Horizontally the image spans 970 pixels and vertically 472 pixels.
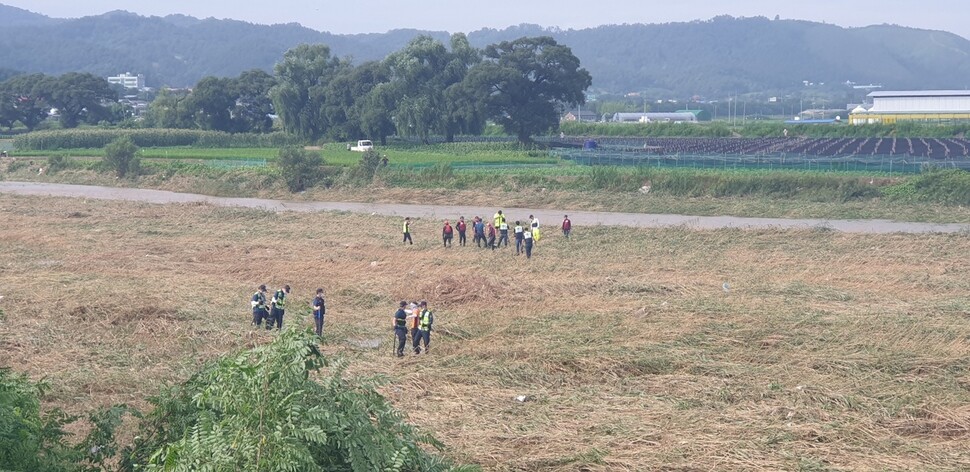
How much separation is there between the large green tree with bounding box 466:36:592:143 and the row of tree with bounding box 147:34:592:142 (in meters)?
0.07

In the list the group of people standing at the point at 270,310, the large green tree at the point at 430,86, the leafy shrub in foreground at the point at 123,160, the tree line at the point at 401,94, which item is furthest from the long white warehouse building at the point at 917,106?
the group of people standing at the point at 270,310

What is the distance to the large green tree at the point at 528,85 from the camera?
71.1 m

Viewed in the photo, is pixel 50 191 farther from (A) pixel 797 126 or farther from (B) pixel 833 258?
(A) pixel 797 126

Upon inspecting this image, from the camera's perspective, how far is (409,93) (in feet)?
248

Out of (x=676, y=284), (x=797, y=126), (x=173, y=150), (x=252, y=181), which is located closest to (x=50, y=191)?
(x=252, y=181)

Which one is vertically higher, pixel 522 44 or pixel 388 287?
pixel 522 44

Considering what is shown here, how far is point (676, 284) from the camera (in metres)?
22.7

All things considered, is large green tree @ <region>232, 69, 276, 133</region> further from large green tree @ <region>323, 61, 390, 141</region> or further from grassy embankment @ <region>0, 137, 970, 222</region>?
grassy embankment @ <region>0, 137, 970, 222</region>

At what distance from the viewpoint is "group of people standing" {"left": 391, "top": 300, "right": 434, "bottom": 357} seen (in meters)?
17.0

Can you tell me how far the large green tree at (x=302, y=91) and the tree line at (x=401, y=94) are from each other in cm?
8

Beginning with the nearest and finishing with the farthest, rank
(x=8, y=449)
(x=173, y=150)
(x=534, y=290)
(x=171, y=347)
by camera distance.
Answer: (x=8, y=449), (x=171, y=347), (x=534, y=290), (x=173, y=150)

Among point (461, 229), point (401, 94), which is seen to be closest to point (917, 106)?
point (401, 94)

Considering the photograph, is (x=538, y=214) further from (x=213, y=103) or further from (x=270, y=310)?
(x=213, y=103)

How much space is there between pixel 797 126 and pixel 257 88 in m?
49.5
